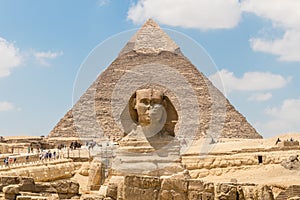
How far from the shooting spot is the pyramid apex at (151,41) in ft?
448

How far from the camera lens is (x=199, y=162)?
748 inches

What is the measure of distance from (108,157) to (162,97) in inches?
103

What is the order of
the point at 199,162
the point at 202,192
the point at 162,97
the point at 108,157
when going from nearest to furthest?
the point at 202,192 → the point at 162,97 → the point at 108,157 → the point at 199,162

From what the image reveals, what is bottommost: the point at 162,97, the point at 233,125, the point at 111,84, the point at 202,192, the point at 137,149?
the point at 202,192

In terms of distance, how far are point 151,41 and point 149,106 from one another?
434 feet

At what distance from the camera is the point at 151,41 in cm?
14062

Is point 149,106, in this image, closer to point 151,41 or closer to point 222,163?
point 222,163

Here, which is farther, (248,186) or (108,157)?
(108,157)

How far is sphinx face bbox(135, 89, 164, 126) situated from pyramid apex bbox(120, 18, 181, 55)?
126 meters

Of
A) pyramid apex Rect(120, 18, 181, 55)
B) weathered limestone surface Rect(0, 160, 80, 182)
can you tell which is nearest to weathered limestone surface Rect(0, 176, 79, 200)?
weathered limestone surface Rect(0, 160, 80, 182)

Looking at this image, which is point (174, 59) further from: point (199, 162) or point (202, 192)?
point (202, 192)

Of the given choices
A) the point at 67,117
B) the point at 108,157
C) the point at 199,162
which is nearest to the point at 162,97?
the point at 108,157

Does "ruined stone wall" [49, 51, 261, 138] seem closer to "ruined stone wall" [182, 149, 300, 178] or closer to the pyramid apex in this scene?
the pyramid apex

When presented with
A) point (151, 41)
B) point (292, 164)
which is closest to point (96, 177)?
point (292, 164)
